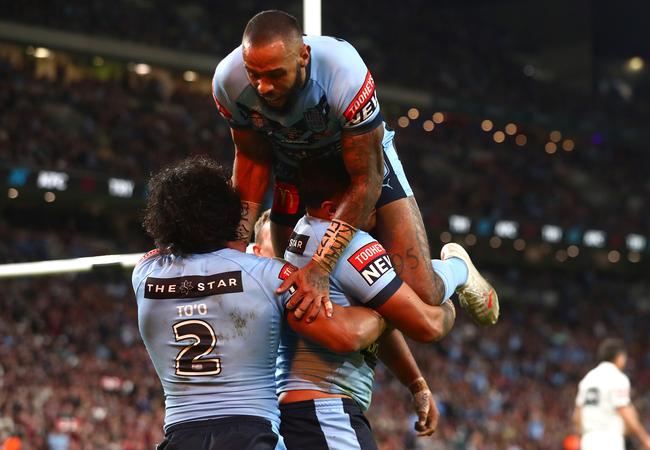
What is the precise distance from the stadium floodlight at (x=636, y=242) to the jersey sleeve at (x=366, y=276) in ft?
91.2

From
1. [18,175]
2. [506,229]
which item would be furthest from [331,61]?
[506,229]

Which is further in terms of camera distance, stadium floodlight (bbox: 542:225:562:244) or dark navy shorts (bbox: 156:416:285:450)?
stadium floodlight (bbox: 542:225:562:244)

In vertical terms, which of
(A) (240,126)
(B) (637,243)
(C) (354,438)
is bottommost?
(B) (637,243)

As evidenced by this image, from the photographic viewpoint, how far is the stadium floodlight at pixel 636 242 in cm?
3006

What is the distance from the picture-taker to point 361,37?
1109 inches

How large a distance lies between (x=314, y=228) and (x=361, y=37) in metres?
25.0

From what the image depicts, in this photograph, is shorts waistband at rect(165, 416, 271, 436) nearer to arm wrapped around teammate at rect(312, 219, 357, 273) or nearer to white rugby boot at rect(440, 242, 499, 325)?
arm wrapped around teammate at rect(312, 219, 357, 273)

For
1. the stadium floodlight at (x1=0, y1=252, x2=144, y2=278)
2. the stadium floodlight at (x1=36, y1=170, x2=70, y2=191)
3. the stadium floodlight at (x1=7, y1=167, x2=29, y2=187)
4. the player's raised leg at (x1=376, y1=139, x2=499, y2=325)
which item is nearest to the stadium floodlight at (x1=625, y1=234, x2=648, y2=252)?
the stadium floodlight at (x1=36, y1=170, x2=70, y2=191)

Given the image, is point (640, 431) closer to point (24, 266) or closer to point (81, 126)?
point (24, 266)

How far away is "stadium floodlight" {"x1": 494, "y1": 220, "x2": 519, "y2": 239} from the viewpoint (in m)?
27.6

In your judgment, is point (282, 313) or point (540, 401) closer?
point (282, 313)

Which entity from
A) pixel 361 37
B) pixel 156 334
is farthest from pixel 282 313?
pixel 361 37

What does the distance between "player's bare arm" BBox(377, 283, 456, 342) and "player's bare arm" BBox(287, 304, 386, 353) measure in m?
0.19

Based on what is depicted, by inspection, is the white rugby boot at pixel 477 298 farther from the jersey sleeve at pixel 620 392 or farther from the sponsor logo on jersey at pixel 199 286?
the jersey sleeve at pixel 620 392
